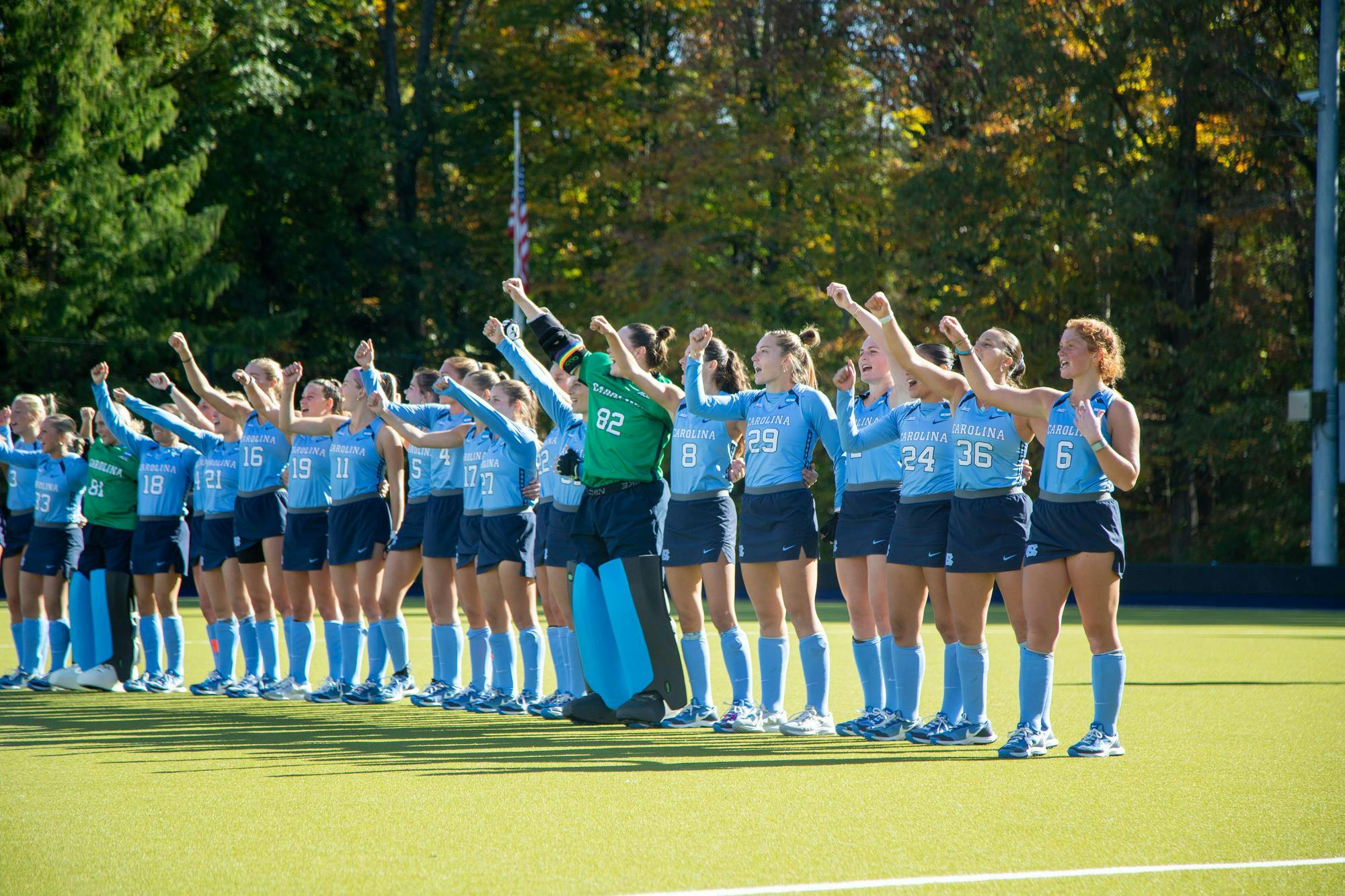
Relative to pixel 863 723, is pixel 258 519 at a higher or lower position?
higher

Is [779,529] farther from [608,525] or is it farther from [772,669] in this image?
[608,525]

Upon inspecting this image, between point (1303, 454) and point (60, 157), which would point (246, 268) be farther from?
point (1303, 454)

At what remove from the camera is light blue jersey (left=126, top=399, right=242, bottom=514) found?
10.7 meters

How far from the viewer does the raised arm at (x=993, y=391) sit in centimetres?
699

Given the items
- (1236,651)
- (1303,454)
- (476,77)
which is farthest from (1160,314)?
(476,77)

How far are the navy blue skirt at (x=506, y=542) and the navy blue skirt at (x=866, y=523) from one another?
2.08 meters

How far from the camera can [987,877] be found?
471cm

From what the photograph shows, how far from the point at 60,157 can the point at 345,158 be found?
7.35 metres

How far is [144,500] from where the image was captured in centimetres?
1076

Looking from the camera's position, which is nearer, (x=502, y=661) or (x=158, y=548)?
(x=502, y=661)

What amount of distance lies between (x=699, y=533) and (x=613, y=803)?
2.54m

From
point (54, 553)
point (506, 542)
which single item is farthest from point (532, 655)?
point (54, 553)

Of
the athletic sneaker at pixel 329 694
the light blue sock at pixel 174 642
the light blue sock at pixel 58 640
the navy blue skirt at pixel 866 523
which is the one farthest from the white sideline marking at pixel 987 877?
the light blue sock at pixel 58 640

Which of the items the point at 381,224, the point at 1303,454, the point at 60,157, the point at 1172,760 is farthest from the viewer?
the point at 381,224
